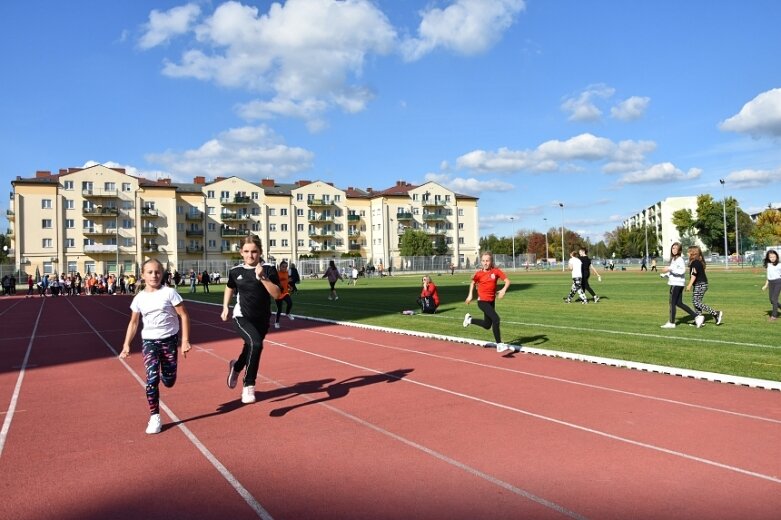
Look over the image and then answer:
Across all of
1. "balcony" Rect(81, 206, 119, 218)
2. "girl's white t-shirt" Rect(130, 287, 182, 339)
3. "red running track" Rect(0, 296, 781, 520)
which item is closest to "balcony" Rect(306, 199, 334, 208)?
"balcony" Rect(81, 206, 119, 218)

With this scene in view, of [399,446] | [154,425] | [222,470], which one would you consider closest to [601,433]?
[399,446]

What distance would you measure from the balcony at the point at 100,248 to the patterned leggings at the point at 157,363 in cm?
8250

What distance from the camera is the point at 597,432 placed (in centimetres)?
595

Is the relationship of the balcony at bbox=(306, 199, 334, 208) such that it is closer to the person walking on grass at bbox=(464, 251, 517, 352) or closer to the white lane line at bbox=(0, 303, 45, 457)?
the white lane line at bbox=(0, 303, 45, 457)

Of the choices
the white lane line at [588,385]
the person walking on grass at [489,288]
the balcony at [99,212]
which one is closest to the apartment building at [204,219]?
the balcony at [99,212]

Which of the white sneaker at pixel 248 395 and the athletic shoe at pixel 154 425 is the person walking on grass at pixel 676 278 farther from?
the athletic shoe at pixel 154 425

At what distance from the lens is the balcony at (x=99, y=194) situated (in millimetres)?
80625

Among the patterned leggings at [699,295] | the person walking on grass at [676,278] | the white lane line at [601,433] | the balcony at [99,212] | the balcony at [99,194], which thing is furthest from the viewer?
the balcony at [99,194]

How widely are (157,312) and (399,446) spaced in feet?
9.14

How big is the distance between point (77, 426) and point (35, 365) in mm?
5573

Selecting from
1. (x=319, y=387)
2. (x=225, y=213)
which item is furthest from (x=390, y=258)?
(x=319, y=387)

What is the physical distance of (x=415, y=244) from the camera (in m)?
96.4

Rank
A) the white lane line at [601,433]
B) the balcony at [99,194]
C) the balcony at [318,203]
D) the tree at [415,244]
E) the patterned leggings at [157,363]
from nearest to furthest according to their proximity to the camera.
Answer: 1. the white lane line at [601,433]
2. the patterned leggings at [157,363]
3. the balcony at [99,194]
4. the tree at [415,244]
5. the balcony at [318,203]

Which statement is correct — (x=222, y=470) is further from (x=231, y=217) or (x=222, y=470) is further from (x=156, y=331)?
(x=231, y=217)
